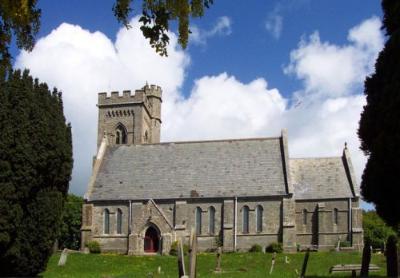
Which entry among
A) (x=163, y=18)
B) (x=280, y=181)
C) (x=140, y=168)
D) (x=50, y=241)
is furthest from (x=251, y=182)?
(x=163, y=18)

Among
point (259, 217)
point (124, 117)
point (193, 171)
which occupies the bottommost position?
point (259, 217)

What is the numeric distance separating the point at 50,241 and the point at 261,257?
84.7 ft

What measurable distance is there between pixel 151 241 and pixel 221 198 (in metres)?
7.19

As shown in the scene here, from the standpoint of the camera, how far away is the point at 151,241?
5462 centimetres

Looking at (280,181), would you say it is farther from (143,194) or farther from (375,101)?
(375,101)

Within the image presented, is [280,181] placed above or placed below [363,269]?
above

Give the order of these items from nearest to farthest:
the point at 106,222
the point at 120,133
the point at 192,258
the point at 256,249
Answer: the point at 192,258
the point at 256,249
the point at 106,222
the point at 120,133

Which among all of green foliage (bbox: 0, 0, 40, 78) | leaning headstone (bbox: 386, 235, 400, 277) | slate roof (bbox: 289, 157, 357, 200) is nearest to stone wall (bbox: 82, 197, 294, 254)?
slate roof (bbox: 289, 157, 357, 200)

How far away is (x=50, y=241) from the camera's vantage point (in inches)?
793

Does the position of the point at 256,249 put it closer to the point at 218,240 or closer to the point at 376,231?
the point at 218,240

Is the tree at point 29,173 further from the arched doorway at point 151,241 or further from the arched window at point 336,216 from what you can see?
the arched window at point 336,216

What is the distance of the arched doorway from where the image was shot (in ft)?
178

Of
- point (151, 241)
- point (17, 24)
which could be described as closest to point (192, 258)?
point (17, 24)

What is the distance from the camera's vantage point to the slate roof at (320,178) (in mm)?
55469
